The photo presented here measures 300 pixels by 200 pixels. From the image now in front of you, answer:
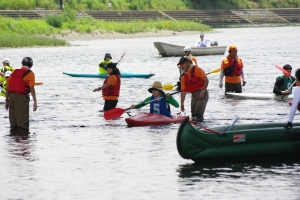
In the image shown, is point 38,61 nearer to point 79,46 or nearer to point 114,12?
point 79,46

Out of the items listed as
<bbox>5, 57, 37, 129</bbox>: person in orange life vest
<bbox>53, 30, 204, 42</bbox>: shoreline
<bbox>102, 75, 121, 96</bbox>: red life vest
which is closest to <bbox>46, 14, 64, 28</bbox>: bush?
<bbox>53, 30, 204, 42</bbox>: shoreline

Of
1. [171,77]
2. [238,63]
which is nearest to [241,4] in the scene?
[171,77]

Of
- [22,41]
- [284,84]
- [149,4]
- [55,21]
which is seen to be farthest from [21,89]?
[149,4]

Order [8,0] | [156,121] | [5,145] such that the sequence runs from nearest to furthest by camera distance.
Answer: [5,145], [156,121], [8,0]

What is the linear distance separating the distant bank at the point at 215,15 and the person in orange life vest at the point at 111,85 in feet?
217

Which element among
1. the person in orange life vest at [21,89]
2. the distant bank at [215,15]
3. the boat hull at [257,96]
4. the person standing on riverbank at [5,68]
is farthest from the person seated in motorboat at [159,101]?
the distant bank at [215,15]

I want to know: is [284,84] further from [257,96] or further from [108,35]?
[108,35]

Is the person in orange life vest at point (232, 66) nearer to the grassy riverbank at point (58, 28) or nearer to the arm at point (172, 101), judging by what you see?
the arm at point (172, 101)

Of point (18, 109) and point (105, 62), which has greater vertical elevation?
point (18, 109)

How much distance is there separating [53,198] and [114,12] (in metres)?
85.5

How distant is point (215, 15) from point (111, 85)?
9459cm

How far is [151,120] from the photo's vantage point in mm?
17781

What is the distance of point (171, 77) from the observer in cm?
3531

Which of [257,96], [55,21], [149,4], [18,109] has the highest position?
[18,109]
